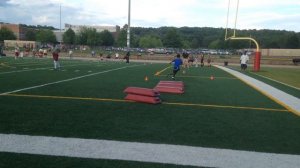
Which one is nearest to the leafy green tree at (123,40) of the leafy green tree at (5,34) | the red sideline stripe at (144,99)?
the leafy green tree at (5,34)

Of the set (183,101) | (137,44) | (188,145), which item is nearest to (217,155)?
(188,145)

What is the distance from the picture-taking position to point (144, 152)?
5.41m

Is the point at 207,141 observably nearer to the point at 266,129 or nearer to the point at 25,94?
the point at 266,129

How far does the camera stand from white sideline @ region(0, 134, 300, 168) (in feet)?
16.7

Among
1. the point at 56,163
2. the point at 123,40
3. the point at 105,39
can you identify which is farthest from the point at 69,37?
the point at 56,163

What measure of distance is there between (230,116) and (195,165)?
397 cm

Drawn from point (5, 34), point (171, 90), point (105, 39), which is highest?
point (5, 34)

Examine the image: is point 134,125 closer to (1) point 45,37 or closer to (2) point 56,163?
(2) point 56,163

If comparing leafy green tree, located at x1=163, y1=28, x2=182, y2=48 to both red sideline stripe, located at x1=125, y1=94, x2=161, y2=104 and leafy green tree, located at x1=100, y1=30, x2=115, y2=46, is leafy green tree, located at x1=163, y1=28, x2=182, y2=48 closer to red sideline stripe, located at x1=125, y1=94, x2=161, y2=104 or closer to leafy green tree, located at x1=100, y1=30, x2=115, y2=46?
leafy green tree, located at x1=100, y1=30, x2=115, y2=46

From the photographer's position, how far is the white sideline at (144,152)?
509 cm

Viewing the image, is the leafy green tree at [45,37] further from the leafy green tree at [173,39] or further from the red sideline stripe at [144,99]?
the red sideline stripe at [144,99]

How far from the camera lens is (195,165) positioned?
16.1ft

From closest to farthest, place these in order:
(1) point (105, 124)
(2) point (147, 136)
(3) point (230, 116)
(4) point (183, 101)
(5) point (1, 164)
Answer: (5) point (1, 164)
(2) point (147, 136)
(1) point (105, 124)
(3) point (230, 116)
(4) point (183, 101)

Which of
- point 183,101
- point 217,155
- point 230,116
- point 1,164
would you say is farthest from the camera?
point 183,101
